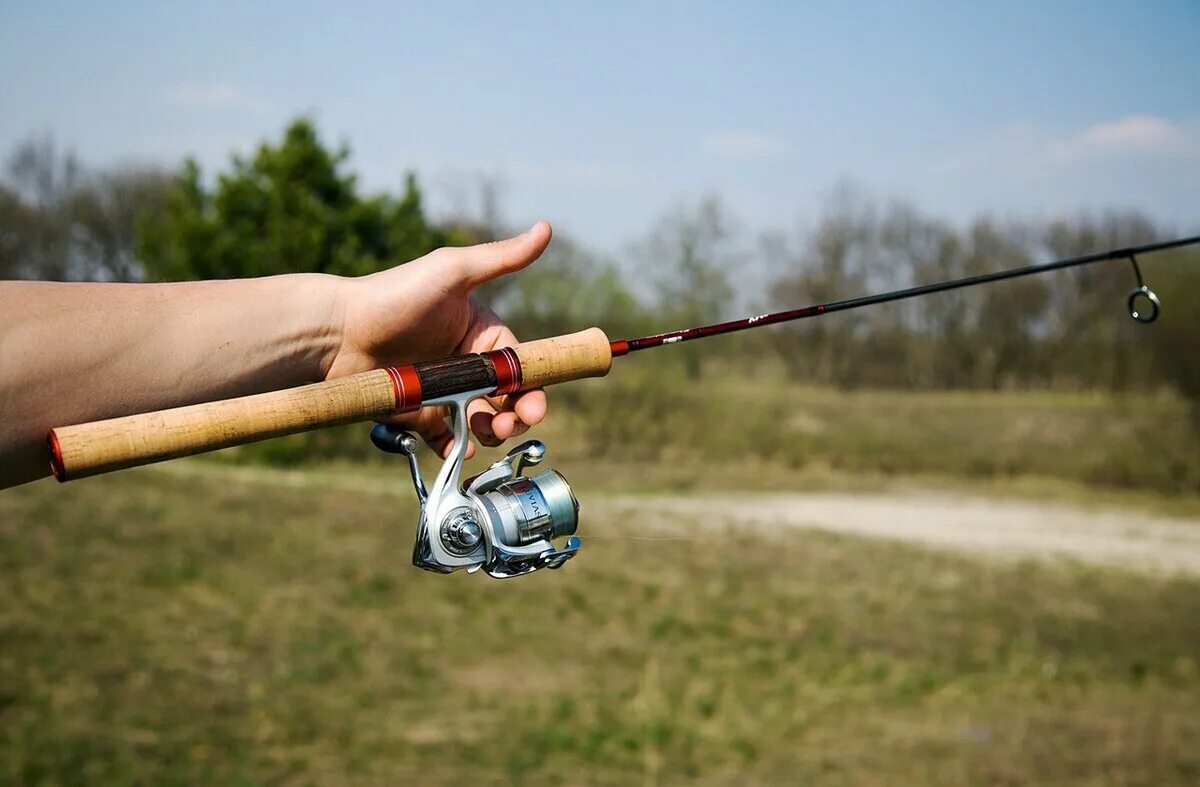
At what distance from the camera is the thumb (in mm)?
1921

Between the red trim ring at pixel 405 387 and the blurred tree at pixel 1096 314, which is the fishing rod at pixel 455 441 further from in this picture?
the blurred tree at pixel 1096 314

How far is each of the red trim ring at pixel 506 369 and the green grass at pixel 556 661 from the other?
4.55m

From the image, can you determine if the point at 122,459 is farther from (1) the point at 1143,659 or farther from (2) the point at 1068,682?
(1) the point at 1143,659

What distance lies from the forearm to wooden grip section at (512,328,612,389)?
0.37 meters

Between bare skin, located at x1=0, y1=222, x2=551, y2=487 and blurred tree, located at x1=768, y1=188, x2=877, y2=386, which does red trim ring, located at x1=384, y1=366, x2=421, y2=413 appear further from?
blurred tree, located at x1=768, y1=188, x2=877, y2=386

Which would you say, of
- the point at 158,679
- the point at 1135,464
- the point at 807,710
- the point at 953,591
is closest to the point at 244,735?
the point at 158,679

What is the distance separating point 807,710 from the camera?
7059 millimetres

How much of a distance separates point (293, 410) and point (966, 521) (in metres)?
13.8

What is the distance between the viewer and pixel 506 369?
1.79 m

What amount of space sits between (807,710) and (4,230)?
55.5 feet

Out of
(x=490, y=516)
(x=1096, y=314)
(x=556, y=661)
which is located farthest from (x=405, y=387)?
(x=1096, y=314)

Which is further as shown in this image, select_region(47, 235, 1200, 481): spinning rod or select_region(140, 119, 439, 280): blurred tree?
select_region(140, 119, 439, 280): blurred tree

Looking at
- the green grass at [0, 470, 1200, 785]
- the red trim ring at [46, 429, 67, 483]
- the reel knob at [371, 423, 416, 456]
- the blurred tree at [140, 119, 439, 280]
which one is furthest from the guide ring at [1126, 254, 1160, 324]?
the blurred tree at [140, 119, 439, 280]

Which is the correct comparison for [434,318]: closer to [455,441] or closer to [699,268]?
[455,441]
